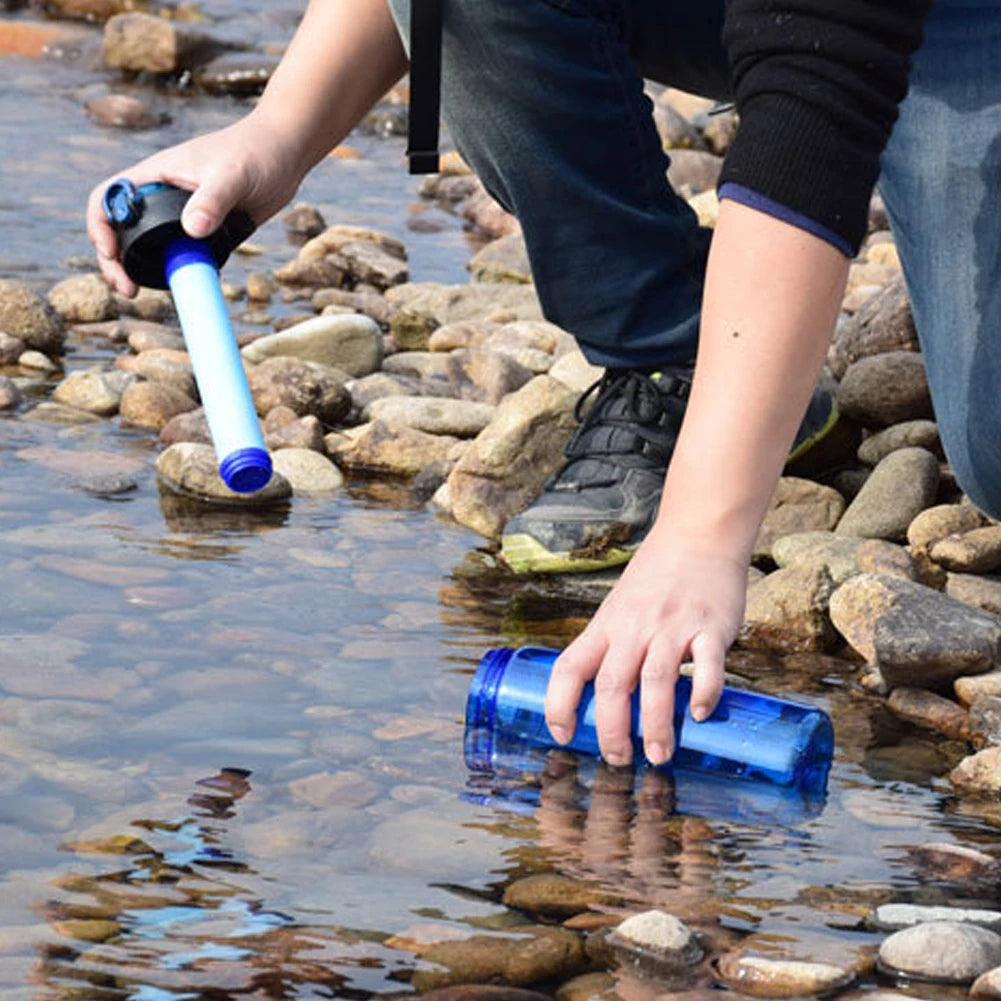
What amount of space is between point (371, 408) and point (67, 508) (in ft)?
2.74

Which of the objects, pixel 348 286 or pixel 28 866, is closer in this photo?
pixel 28 866

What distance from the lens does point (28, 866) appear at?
80.8 inches

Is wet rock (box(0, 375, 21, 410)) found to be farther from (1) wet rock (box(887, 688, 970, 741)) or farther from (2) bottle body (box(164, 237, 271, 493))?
(1) wet rock (box(887, 688, 970, 741))

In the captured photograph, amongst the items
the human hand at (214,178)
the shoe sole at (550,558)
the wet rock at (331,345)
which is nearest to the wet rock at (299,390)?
the wet rock at (331,345)

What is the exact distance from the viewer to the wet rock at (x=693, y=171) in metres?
7.01

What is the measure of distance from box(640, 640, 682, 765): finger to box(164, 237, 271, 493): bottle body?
0.51m

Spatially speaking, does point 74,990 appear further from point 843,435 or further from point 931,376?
point 843,435

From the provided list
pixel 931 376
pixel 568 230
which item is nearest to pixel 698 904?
pixel 931 376

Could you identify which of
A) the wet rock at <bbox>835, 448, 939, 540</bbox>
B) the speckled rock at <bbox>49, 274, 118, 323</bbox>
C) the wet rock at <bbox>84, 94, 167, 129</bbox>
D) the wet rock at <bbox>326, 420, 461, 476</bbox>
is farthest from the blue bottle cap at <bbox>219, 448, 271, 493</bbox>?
the wet rock at <bbox>84, 94, 167, 129</bbox>

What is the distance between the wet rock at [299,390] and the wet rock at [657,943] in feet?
7.26

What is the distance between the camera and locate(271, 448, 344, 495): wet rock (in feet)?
11.8

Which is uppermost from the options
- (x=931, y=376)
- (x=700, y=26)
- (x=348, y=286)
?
(x=700, y=26)

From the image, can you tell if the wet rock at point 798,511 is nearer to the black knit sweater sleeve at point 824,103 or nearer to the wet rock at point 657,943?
the black knit sweater sleeve at point 824,103

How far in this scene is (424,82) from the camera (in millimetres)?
2846
